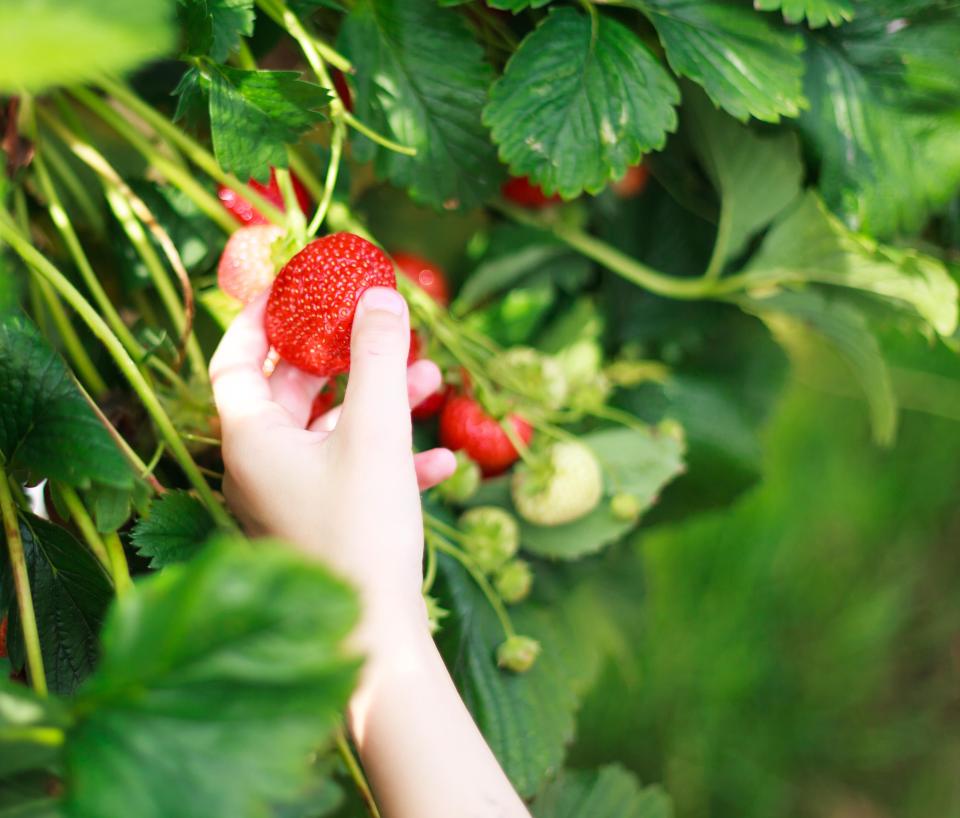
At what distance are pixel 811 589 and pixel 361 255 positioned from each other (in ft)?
4.46

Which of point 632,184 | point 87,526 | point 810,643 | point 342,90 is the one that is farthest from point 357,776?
point 810,643

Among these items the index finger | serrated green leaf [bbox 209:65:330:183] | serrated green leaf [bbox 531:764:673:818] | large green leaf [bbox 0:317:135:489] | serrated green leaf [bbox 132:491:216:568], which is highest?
serrated green leaf [bbox 209:65:330:183]

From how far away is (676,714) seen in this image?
1449mm

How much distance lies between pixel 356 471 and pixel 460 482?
20 centimetres

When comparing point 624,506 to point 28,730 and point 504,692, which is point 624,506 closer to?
point 504,692

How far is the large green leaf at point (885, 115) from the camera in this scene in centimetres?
57

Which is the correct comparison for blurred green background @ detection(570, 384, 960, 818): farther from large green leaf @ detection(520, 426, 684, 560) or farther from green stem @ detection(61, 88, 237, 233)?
green stem @ detection(61, 88, 237, 233)

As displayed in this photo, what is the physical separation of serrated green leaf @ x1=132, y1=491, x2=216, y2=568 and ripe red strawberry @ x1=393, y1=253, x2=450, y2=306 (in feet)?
0.91

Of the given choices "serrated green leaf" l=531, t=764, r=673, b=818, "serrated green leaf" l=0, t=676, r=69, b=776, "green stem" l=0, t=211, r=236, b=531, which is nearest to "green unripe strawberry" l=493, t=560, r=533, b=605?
"serrated green leaf" l=531, t=764, r=673, b=818

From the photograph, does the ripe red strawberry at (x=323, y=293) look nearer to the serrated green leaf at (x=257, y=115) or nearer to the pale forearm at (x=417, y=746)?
the serrated green leaf at (x=257, y=115)

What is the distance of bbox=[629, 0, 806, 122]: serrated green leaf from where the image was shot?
0.50m

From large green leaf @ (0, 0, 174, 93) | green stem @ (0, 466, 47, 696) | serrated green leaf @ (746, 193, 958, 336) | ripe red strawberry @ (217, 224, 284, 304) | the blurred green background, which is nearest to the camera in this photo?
large green leaf @ (0, 0, 174, 93)

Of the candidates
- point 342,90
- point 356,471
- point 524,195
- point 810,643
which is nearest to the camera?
point 356,471

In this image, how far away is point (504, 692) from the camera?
1.82 feet
